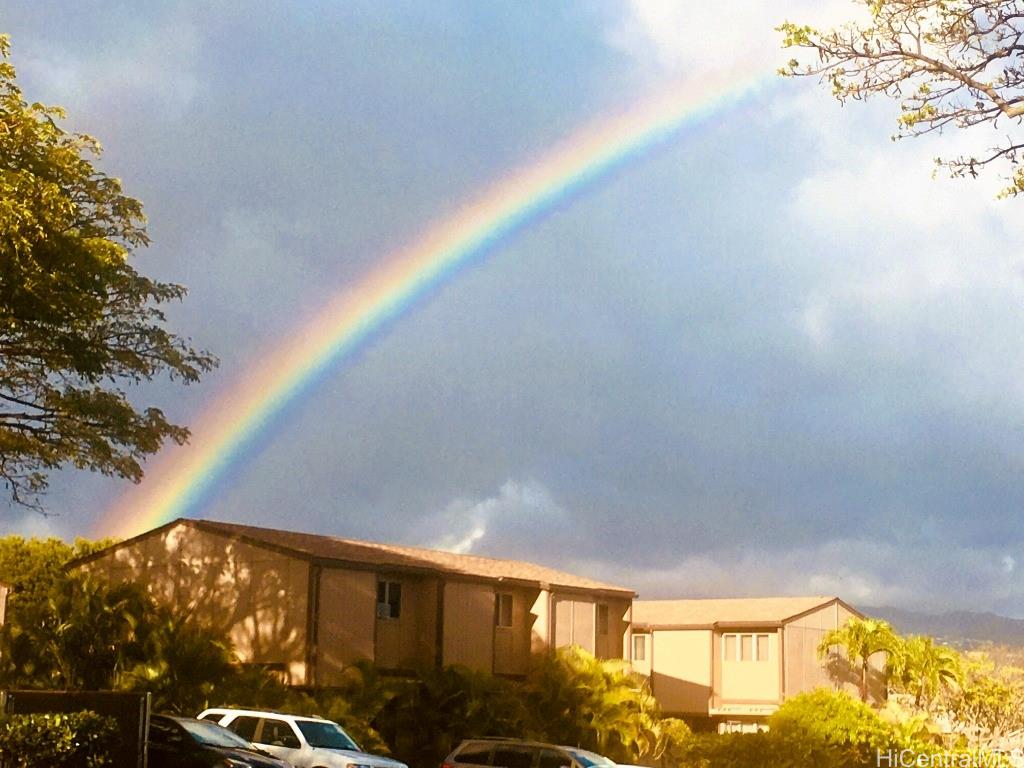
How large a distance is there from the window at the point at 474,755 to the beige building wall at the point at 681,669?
29840 millimetres

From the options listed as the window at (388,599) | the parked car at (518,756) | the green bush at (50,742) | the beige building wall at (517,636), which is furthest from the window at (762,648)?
the green bush at (50,742)

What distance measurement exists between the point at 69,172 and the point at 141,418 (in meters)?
7.19

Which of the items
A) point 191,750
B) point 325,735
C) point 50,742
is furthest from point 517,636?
point 50,742

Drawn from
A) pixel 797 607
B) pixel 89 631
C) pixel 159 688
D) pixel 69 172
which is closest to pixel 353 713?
pixel 159 688

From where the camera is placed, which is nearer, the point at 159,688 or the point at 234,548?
the point at 159,688

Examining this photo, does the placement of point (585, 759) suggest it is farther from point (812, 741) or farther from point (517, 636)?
point (517, 636)

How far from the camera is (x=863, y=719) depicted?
40406 millimetres

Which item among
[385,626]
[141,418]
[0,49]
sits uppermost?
[0,49]

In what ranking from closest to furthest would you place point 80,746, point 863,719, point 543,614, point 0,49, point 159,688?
point 80,746, point 0,49, point 159,688, point 863,719, point 543,614

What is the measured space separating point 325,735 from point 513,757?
4.46 metres

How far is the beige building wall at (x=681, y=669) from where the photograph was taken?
58.7 meters

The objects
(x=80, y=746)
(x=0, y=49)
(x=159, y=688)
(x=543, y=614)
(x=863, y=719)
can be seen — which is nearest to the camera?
(x=80, y=746)

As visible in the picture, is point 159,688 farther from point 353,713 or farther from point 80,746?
point 80,746

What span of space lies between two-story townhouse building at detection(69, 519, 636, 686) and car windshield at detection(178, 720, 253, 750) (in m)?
13.6
